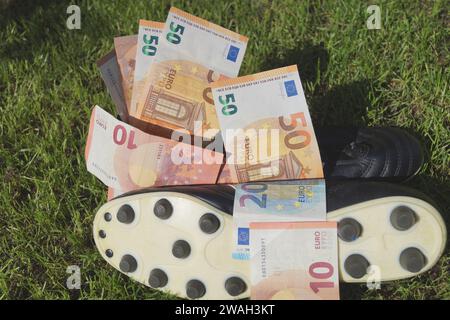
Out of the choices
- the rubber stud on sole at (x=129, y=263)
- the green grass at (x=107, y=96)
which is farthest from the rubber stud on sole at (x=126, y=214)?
the green grass at (x=107, y=96)

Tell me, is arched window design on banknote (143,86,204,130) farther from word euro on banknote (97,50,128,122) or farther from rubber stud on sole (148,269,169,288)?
rubber stud on sole (148,269,169,288)

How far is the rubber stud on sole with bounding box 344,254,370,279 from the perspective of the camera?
164cm

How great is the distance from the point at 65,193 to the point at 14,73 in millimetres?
554

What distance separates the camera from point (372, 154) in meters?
1.91

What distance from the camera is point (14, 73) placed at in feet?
7.48

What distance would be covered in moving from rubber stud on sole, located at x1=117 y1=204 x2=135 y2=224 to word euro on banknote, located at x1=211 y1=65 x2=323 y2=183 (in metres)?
0.31

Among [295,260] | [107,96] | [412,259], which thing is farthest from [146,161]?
[412,259]

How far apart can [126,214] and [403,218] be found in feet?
2.32

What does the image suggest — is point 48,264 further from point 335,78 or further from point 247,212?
point 335,78

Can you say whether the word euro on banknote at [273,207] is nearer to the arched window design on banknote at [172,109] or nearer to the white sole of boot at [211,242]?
the white sole of boot at [211,242]

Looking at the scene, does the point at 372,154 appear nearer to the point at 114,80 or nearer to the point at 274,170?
the point at 274,170

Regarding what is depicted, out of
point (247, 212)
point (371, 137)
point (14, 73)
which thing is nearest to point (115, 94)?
point (14, 73)

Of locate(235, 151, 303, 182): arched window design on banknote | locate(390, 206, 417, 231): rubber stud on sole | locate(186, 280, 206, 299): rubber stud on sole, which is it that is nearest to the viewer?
locate(390, 206, 417, 231): rubber stud on sole

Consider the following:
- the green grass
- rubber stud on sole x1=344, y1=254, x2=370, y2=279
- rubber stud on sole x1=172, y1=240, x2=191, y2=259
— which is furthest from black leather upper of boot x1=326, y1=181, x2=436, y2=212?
rubber stud on sole x1=172, y1=240, x2=191, y2=259
